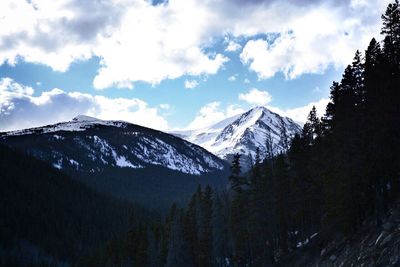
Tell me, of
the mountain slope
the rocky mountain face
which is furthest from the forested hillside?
the mountain slope

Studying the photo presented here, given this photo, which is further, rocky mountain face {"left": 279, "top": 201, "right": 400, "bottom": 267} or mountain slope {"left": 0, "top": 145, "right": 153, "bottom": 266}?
mountain slope {"left": 0, "top": 145, "right": 153, "bottom": 266}

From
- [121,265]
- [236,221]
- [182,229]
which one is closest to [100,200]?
[121,265]

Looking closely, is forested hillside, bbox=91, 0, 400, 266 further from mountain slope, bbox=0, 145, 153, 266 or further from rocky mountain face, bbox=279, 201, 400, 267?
mountain slope, bbox=0, 145, 153, 266

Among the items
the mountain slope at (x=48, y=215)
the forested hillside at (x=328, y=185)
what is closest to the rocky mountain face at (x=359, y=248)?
the forested hillside at (x=328, y=185)

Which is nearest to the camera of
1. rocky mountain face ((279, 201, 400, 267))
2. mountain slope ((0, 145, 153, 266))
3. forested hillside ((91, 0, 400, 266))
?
rocky mountain face ((279, 201, 400, 267))

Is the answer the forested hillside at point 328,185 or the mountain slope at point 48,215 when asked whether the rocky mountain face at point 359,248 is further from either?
the mountain slope at point 48,215

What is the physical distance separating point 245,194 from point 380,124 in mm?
24556

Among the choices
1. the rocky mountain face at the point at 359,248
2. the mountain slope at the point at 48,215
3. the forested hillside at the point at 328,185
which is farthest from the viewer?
the mountain slope at the point at 48,215

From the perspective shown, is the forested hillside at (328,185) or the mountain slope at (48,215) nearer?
the forested hillside at (328,185)

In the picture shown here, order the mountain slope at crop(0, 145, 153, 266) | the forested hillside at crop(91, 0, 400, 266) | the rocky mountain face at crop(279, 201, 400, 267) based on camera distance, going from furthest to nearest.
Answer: the mountain slope at crop(0, 145, 153, 266)
the forested hillside at crop(91, 0, 400, 266)
the rocky mountain face at crop(279, 201, 400, 267)

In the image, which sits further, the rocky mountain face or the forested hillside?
the forested hillside

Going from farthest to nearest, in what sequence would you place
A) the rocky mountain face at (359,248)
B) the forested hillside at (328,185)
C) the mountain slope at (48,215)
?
the mountain slope at (48,215), the forested hillside at (328,185), the rocky mountain face at (359,248)

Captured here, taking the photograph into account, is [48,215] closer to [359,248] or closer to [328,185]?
[328,185]

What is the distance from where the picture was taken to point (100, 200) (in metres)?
180
